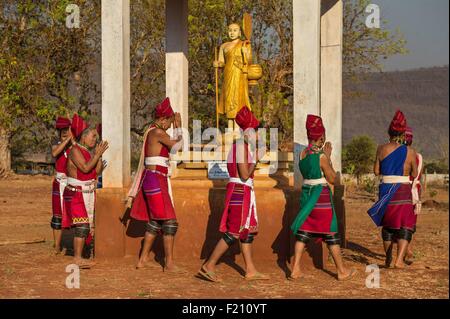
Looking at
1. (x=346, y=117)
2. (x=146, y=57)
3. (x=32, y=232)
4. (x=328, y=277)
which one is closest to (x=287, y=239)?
(x=328, y=277)

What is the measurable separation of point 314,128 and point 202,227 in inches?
75.8

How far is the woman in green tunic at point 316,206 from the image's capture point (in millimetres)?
7602

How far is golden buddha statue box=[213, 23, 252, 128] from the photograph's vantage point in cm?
1002

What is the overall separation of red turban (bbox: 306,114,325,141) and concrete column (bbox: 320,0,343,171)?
86.0 inches

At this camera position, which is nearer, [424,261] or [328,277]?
[328,277]

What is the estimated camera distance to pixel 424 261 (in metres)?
9.05

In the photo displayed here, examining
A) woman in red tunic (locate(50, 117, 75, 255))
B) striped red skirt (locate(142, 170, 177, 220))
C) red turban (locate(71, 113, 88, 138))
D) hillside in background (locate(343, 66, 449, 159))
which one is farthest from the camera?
hillside in background (locate(343, 66, 449, 159))

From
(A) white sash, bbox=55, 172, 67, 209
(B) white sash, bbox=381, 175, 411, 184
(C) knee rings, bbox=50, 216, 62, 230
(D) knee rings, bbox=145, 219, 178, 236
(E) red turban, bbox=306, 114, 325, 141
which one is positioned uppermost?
(E) red turban, bbox=306, 114, 325, 141

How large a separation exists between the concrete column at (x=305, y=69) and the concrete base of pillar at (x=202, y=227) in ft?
1.54

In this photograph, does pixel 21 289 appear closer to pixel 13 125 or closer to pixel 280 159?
pixel 280 159

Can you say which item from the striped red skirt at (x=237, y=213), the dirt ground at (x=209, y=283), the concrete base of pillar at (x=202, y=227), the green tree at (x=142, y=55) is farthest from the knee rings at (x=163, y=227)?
the green tree at (x=142, y=55)

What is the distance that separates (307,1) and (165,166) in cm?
240

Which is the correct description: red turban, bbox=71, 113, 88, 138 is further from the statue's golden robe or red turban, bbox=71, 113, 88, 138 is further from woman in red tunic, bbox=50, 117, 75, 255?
the statue's golden robe

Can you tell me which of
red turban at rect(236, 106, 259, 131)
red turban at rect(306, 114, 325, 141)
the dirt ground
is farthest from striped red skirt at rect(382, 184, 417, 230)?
red turban at rect(236, 106, 259, 131)
